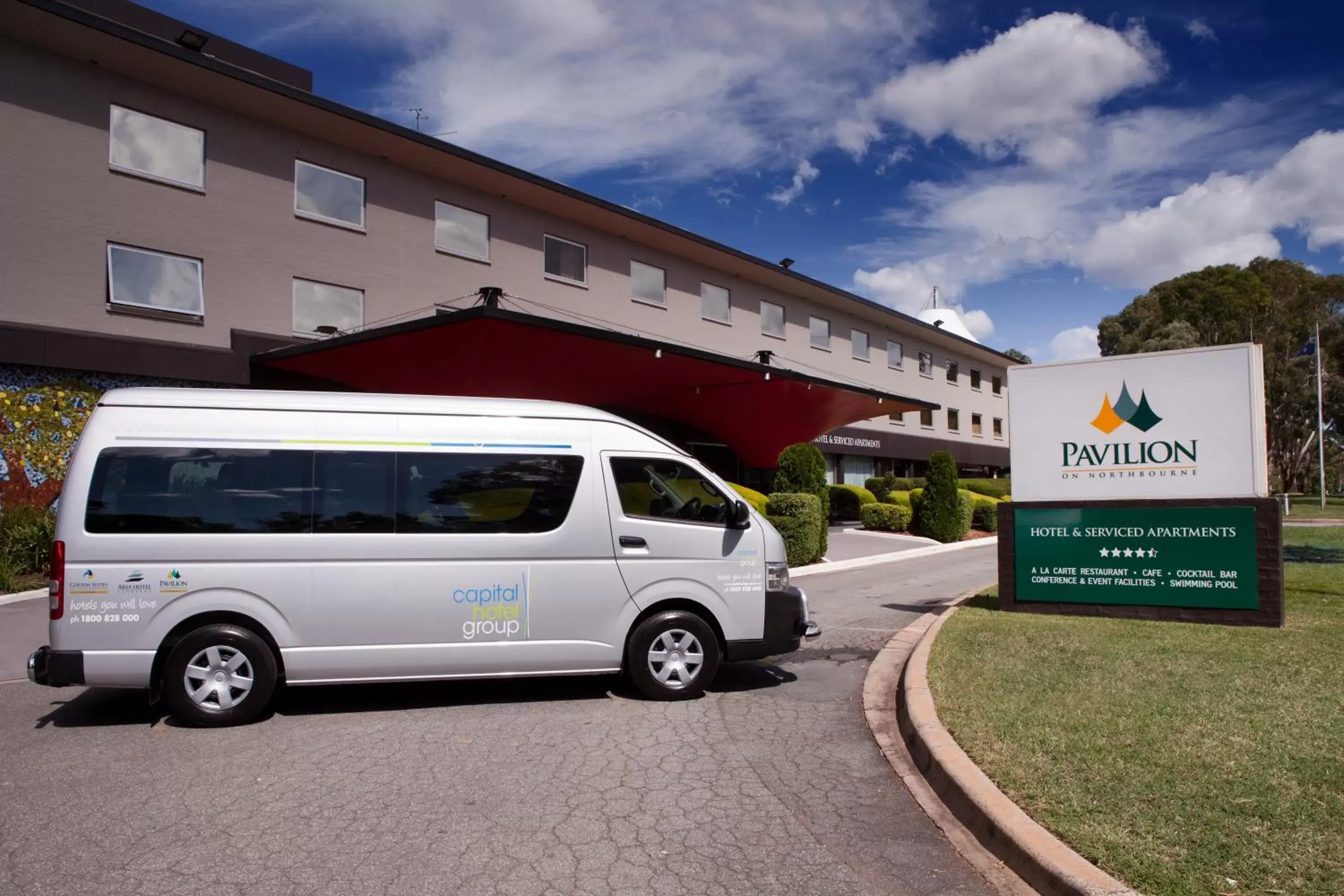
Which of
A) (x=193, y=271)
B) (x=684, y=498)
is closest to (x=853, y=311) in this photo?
(x=193, y=271)

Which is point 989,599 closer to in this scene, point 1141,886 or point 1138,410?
point 1138,410

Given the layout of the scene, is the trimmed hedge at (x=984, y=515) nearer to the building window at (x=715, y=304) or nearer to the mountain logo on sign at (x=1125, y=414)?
the building window at (x=715, y=304)

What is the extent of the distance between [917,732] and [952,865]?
1665 mm

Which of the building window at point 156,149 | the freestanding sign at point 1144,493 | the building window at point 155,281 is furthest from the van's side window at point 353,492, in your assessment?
the building window at point 156,149

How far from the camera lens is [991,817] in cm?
430

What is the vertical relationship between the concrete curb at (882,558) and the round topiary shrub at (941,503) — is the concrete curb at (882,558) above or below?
below

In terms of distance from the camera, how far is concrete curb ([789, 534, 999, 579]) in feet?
58.7

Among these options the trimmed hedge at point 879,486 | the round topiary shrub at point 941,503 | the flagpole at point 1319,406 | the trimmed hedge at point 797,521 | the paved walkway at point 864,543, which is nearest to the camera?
the trimmed hedge at point 797,521

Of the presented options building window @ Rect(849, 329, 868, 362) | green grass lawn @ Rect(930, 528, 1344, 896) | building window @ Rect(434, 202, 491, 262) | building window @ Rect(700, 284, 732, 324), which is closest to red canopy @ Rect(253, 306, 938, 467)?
building window @ Rect(434, 202, 491, 262)

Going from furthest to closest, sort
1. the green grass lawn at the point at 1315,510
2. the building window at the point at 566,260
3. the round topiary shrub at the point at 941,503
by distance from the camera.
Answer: the green grass lawn at the point at 1315,510 < the building window at the point at 566,260 < the round topiary shrub at the point at 941,503

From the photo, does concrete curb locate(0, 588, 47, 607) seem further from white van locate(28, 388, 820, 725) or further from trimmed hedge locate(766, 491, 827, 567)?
trimmed hedge locate(766, 491, 827, 567)

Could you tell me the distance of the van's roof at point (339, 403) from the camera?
6543mm

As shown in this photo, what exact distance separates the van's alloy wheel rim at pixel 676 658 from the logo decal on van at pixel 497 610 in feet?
3.48

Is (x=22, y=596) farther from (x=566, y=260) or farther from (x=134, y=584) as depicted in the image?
(x=566, y=260)
